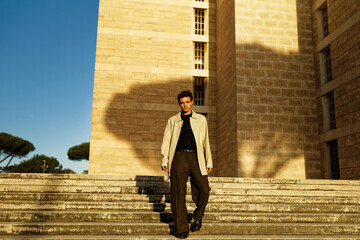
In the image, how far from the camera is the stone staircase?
4684mm

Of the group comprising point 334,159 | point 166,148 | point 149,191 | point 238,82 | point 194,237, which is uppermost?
point 238,82

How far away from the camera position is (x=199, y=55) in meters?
18.6

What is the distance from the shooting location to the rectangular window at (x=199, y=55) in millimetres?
18438

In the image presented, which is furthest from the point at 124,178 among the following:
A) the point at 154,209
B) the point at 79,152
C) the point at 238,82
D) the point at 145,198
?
the point at 79,152

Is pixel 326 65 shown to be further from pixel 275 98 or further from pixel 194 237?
pixel 194 237

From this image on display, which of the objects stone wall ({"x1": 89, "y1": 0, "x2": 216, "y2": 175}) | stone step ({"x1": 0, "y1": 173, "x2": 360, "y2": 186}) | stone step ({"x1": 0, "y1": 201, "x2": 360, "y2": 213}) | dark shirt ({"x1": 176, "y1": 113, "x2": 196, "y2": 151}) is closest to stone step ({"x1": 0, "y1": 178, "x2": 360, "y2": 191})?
stone step ({"x1": 0, "y1": 173, "x2": 360, "y2": 186})

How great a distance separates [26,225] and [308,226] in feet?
14.2

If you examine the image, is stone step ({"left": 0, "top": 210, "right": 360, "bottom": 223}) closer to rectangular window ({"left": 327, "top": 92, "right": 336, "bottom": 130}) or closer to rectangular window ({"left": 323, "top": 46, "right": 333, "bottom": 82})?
rectangular window ({"left": 327, "top": 92, "right": 336, "bottom": 130})

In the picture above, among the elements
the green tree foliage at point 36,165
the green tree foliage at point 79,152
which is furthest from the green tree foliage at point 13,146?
the green tree foliage at point 79,152

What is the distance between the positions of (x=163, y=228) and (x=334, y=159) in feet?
37.2

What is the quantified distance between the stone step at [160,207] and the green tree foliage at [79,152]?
6526cm

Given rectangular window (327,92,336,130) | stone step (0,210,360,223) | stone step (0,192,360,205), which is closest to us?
stone step (0,210,360,223)

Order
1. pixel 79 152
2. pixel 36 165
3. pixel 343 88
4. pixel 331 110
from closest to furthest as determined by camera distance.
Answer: pixel 343 88
pixel 331 110
pixel 36 165
pixel 79 152

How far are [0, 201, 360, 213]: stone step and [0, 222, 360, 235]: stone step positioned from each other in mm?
873
